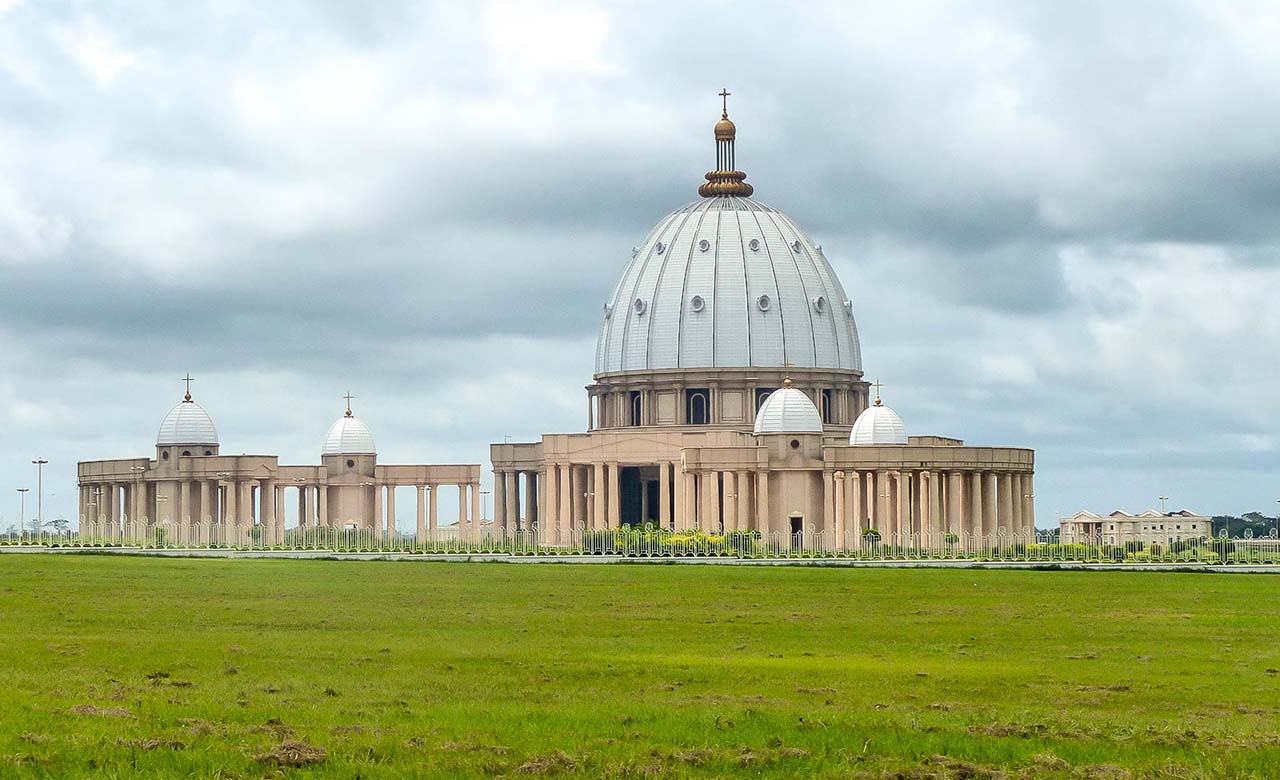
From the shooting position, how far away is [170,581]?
178 ft

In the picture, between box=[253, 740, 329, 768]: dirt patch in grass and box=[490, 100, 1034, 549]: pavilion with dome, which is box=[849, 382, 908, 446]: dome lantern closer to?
box=[490, 100, 1034, 549]: pavilion with dome

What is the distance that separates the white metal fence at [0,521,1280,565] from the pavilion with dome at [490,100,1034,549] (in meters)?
1.39

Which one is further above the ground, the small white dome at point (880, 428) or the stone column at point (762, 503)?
the small white dome at point (880, 428)

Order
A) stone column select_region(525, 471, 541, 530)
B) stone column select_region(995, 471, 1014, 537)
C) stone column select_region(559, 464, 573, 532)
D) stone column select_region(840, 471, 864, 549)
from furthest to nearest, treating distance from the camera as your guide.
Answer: stone column select_region(525, 471, 541, 530) → stone column select_region(559, 464, 573, 532) → stone column select_region(995, 471, 1014, 537) → stone column select_region(840, 471, 864, 549)

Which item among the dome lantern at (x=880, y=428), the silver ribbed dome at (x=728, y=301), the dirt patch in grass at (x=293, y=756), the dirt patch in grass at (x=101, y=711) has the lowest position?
the dirt patch in grass at (x=293, y=756)

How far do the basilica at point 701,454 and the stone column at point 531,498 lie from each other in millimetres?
171

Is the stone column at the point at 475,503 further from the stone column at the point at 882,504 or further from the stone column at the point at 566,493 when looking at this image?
the stone column at the point at 882,504

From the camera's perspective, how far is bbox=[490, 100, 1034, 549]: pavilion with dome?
105812mm

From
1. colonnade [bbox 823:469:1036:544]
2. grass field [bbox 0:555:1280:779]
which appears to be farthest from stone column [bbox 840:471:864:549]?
grass field [bbox 0:555:1280:779]

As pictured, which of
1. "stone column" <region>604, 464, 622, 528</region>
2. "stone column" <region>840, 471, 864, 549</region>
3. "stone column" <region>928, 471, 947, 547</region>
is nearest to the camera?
"stone column" <region>840, 471, 864, 549</region>

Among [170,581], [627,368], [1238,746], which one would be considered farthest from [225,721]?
[627,368]

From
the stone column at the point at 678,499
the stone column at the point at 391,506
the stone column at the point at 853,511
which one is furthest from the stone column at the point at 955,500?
the stone column at the point at 391,506

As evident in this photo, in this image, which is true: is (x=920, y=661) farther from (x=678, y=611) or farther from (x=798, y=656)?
(x=678, y=611)

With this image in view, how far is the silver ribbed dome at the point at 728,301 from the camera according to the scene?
127 m
